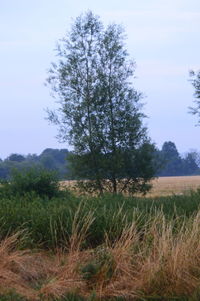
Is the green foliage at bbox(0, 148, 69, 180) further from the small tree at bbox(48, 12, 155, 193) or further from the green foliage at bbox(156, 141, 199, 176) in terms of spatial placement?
the green foliage at bbox(156, 141, 199, 176)

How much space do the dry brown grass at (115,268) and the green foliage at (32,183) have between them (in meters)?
5.22

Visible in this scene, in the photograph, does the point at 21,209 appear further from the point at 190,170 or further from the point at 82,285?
the point at 190,170

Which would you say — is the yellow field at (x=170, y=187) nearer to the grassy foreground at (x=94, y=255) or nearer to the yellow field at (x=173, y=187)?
the yellow field at (x=173, y=187)

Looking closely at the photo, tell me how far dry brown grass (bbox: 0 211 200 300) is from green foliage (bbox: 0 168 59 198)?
17.1 feet

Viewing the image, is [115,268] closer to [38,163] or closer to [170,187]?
[38,163]

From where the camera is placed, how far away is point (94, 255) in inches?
338

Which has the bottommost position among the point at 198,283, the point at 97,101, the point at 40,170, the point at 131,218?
the point at 198,283

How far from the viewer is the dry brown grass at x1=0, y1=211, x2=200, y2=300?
770cm

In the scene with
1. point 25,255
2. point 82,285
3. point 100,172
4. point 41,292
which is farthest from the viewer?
point 100,172

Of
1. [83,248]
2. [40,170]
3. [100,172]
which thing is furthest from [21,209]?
[100,172]

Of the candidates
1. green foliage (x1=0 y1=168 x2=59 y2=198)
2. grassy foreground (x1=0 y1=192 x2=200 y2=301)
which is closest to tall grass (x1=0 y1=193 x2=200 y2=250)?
grassy foreground (x1=0 y1=192 x2=200 y2=301)

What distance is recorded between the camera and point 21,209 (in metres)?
10.1

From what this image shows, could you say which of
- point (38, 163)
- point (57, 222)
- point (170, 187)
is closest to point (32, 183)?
point (38, 163)

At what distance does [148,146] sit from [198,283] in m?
17.4
